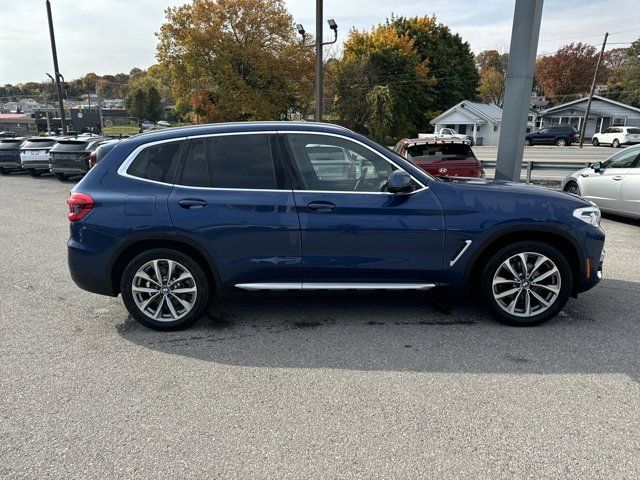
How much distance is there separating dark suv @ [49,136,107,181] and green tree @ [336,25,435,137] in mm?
31499

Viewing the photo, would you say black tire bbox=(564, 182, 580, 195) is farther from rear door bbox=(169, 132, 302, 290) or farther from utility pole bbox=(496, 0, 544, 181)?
rear door bbox=(169, 132, 302, 290)

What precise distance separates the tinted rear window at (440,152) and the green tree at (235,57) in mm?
27764

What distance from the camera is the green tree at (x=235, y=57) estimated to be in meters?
35.0

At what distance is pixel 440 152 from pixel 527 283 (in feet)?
19.5

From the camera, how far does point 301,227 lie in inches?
163

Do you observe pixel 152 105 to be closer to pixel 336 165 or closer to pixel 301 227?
pixel 336 165

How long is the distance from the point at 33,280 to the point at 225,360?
11.7 feet

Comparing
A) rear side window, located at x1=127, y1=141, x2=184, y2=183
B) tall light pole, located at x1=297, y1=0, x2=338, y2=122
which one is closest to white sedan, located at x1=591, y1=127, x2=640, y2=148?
tall light pole, located at x1=297, y1=0, x2=338, y2=122

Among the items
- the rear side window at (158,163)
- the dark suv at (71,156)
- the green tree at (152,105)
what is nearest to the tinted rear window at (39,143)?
the dark suv at (71,156)

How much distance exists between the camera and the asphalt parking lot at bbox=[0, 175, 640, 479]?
2.63 meters

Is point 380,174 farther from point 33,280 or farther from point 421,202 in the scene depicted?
point 33,280

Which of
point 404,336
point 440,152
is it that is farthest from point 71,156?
point 404,336

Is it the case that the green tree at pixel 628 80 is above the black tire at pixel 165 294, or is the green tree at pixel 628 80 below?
above

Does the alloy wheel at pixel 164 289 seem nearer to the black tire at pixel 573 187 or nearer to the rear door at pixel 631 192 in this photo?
the rear door at pixel 631 192
